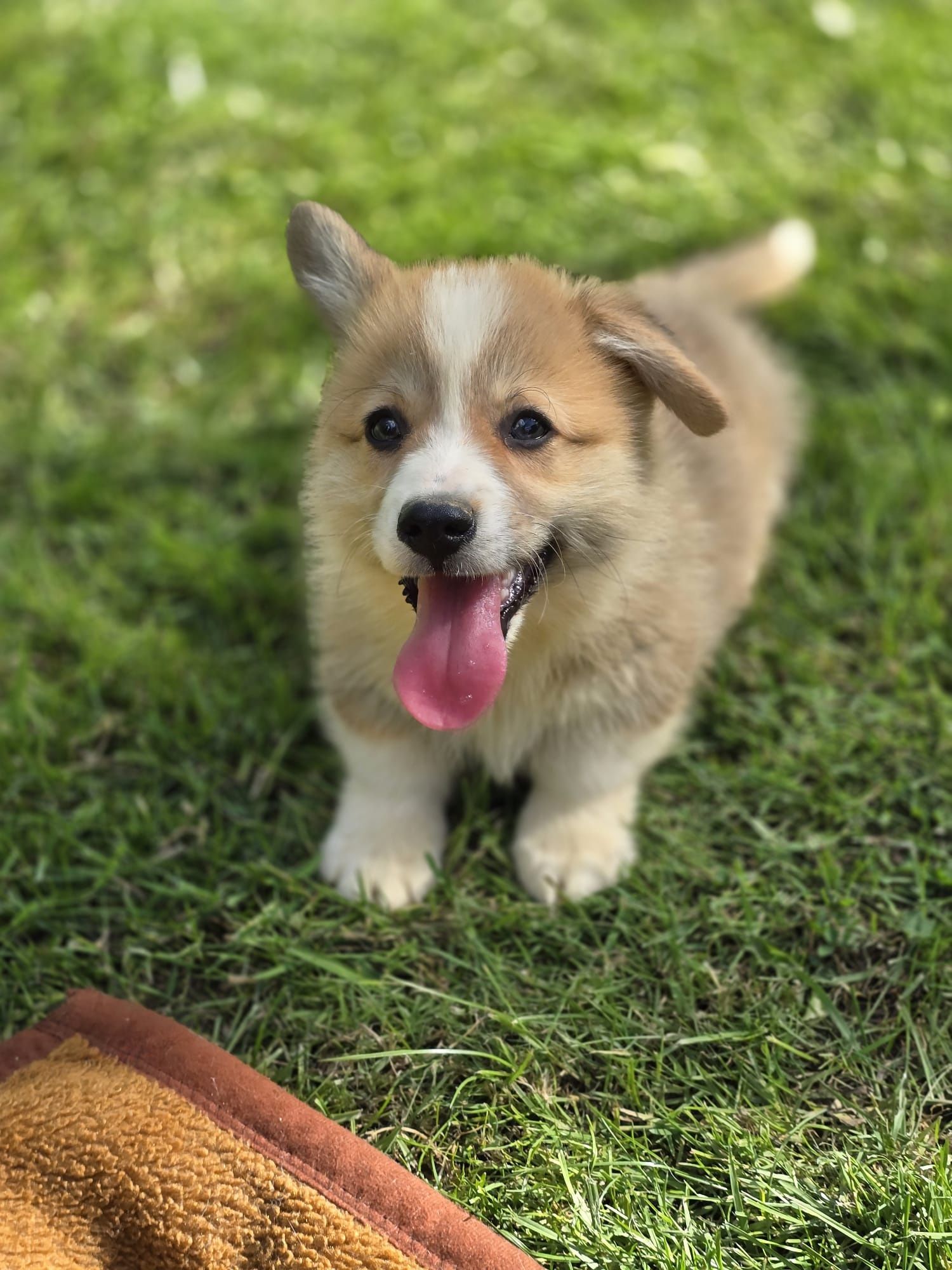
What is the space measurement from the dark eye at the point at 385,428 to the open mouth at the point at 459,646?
10.7 inches

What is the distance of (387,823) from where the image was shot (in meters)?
2.66

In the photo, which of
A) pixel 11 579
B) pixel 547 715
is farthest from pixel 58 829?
pixel 547 715

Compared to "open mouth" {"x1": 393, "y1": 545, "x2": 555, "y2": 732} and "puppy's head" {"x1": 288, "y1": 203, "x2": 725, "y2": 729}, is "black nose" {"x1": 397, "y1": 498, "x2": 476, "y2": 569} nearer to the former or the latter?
"puppy's head" {"x1": 288, "y1": 203, "x2": 725, "y2": 729}

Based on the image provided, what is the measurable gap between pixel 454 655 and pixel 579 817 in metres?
0.64

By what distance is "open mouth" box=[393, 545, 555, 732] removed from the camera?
2225 mm

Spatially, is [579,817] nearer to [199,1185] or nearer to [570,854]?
[570,854]

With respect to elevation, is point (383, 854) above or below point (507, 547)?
below

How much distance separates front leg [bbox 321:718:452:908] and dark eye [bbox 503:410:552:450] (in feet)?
2.51

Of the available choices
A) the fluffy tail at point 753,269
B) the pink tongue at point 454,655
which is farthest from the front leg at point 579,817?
the fluffy tail at point 753,269

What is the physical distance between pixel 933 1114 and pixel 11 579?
268 centimetres

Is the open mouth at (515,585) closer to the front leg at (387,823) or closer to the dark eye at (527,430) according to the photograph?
the dark eye at (527,430)

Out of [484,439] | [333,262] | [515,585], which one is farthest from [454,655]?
[333,262]

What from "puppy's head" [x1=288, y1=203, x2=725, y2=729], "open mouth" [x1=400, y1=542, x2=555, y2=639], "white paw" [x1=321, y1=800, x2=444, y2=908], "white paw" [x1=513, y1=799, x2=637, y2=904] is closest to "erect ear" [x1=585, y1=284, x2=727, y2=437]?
"puppy's head" [x1=288, y1=203, x2=725, y2=729]

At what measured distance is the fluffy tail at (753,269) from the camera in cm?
369
